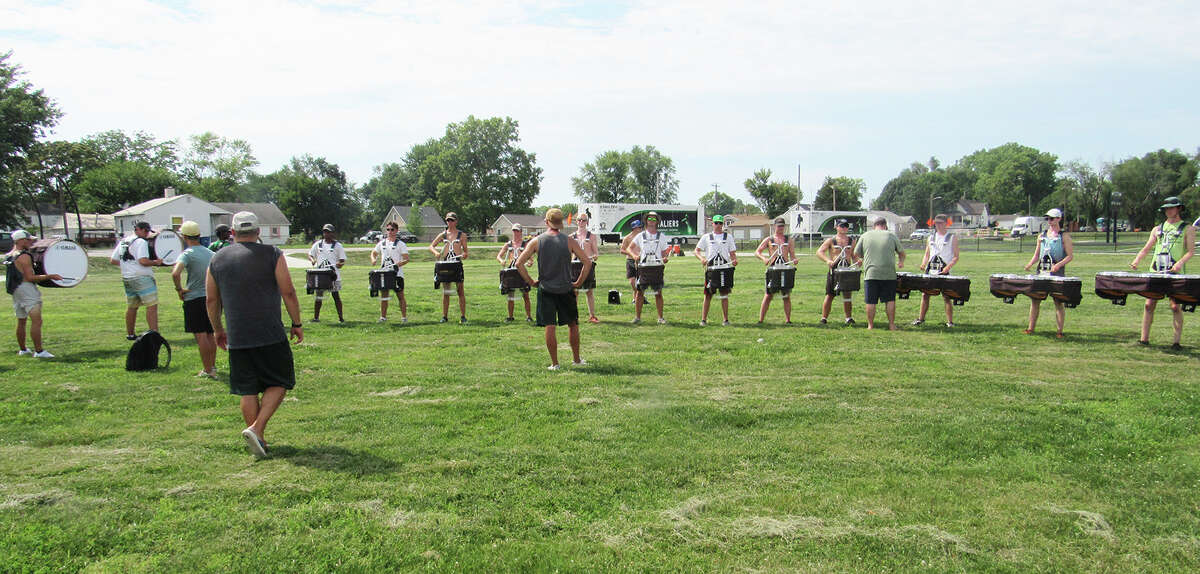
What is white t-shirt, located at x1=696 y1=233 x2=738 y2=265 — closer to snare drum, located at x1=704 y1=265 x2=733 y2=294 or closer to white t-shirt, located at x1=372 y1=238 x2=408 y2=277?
snare drum, located at x1=704 y1=265 x2=733 y2=294

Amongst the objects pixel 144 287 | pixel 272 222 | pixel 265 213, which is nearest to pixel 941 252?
pixel 144 287

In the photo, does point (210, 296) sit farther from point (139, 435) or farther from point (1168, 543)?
point (1168, 543)

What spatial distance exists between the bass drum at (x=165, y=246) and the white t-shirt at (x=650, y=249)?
288 inches

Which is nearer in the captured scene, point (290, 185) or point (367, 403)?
point (367, 403)

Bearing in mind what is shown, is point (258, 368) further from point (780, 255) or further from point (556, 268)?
point (780, 255)

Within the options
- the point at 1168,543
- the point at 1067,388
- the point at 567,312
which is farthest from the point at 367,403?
the point at 1067,388

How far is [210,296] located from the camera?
566 centimetres

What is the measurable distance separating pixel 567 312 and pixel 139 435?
4463 mm

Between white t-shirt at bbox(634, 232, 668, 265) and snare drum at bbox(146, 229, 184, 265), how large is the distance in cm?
733

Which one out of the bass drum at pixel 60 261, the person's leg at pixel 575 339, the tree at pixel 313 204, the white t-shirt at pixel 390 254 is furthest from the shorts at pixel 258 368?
the tree at pixel 313 204

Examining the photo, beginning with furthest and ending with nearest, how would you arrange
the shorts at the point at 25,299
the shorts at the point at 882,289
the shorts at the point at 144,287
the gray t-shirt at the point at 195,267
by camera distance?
the shorts at the point at 882,289
the shorts at the point at 144,287
the shorts at the point at 25,299
the gray t-shirt at the point at 195,267

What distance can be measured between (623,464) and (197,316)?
5783 mm

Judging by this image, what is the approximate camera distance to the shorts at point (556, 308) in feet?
27.8

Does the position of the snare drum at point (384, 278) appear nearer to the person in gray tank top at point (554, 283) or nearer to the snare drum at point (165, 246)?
the snare drum at point (165, 246)
